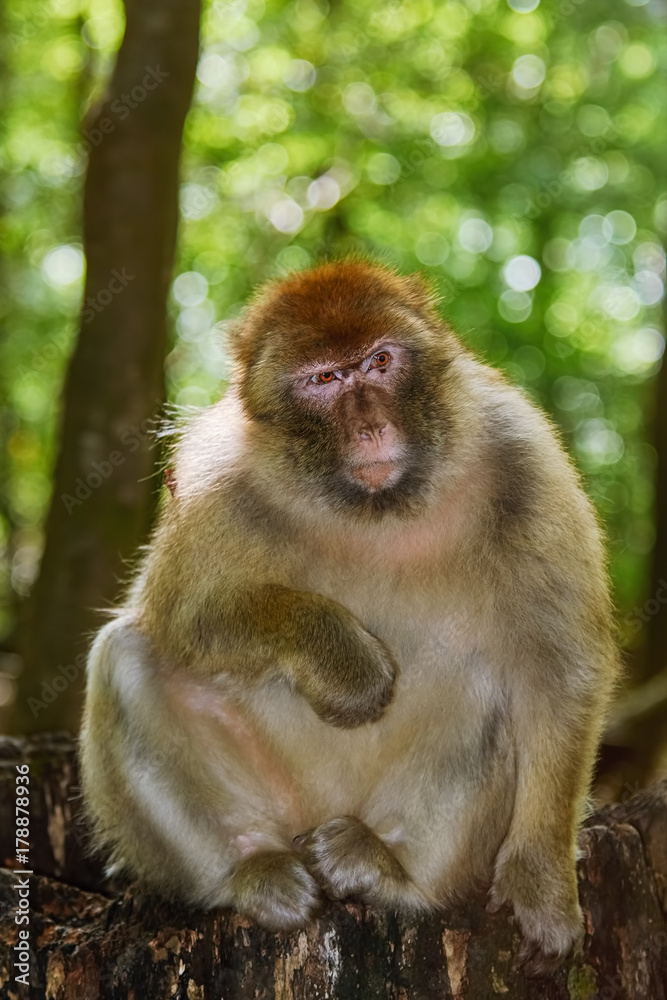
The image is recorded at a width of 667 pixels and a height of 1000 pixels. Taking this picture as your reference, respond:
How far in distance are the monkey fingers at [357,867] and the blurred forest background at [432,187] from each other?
3.74m

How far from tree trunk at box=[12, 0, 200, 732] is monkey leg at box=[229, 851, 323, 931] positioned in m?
2.61

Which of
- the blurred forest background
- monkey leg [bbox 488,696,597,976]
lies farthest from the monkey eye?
the blurred forest background

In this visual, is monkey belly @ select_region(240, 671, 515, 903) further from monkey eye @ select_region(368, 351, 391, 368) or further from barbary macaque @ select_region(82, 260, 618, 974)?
monkey eye @ select_region(368, 351, 391, 368)

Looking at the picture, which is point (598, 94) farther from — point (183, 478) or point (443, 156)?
point (183, 478)

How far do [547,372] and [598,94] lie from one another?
329 centimetres

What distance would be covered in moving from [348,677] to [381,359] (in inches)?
33.9

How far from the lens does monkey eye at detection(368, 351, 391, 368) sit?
2910 millimetres

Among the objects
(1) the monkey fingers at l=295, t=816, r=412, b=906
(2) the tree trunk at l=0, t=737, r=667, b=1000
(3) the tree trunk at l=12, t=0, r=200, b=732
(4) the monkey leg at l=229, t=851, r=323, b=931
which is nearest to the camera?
(2) the tree trunk at l=0, t=737, r=667, b=1000

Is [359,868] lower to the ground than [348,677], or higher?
lower

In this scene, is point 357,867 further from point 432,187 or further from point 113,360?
point 432,187

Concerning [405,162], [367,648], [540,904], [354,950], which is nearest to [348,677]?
[367,648]

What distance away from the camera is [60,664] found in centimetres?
550

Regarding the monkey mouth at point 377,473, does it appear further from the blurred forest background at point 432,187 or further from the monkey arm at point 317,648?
the blurred forest background at point 432,187

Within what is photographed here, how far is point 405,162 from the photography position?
11.4 metres
